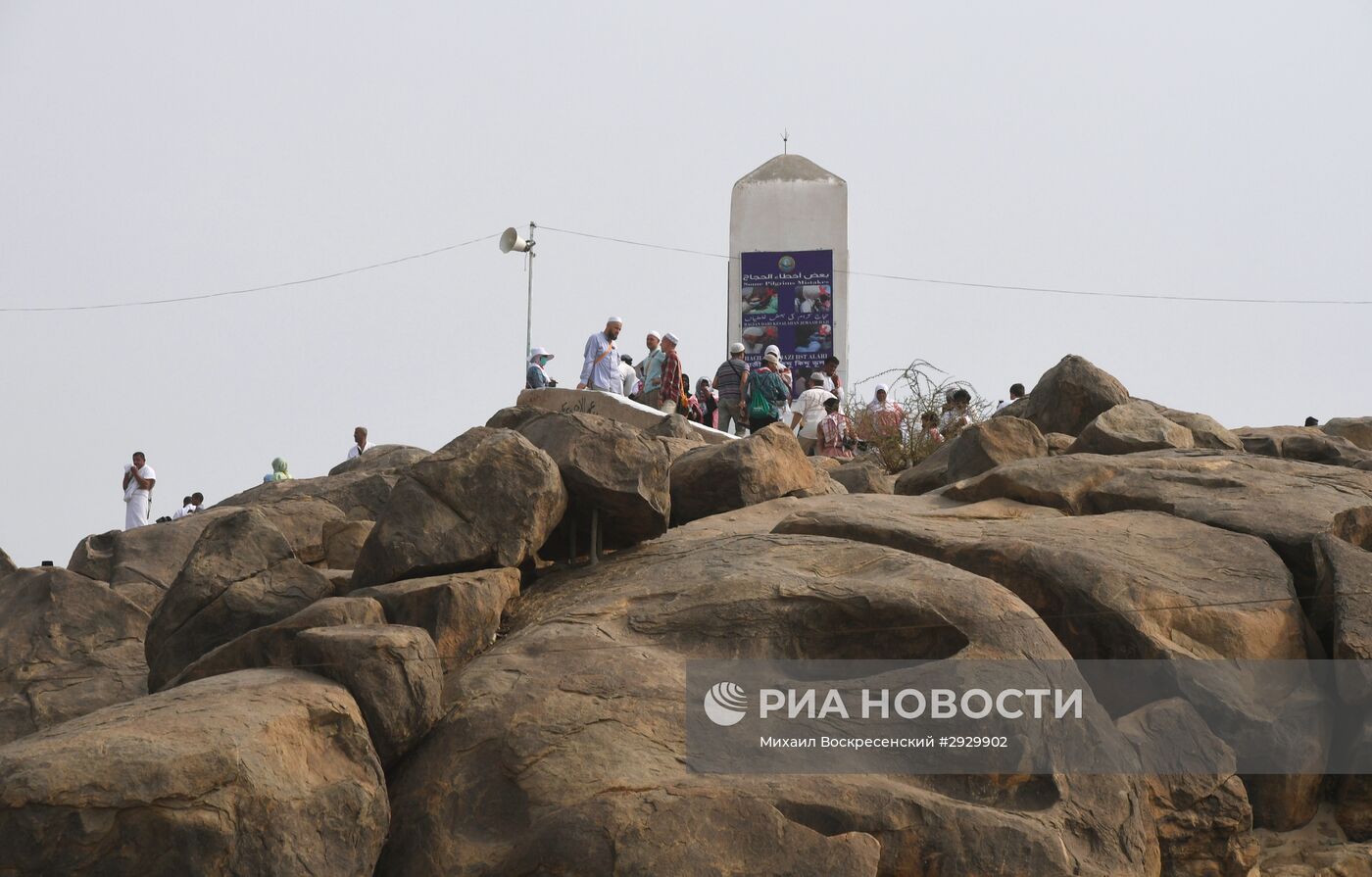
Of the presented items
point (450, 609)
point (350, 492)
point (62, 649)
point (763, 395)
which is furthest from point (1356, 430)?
point (62, 649)

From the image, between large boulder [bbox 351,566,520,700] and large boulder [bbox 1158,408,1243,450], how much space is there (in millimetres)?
8312

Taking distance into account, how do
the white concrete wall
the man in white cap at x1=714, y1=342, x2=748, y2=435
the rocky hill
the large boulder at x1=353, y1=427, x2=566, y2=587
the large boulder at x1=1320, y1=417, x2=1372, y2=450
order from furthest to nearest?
the white concrete wall → the man in white cap at x1=714, y1=342, x2=748, y2=435 → the large boulder at x1=1320, y1=417, x2=1372, y2=450 → the large boulder at x1=353, y1=427, x2=566, y2=587 → the rocky hill

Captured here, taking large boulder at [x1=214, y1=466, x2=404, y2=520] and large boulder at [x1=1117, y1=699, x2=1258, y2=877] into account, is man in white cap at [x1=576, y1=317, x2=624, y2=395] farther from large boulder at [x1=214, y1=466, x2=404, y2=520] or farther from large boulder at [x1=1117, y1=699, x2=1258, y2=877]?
large boulder at [x1=1117, y1=699, x2=1258, y2=877]

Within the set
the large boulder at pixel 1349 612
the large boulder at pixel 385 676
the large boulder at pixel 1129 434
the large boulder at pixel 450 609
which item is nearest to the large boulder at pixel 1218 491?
the large boulder at pixel 1349 612

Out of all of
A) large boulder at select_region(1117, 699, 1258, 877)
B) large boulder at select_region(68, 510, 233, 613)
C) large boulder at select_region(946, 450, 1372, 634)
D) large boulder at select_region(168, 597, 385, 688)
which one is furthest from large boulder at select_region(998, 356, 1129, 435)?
large boulder at select_region(168, 597, 385, 688)

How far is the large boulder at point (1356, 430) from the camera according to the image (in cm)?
1611

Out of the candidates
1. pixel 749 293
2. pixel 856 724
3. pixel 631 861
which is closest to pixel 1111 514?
pixel 856 724

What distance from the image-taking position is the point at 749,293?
2634cm

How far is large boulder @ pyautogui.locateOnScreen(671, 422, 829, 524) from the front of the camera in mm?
12141

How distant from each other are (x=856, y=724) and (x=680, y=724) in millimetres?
977

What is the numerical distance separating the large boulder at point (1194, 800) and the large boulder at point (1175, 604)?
49 centimetres

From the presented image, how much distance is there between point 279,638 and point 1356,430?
39.5ft

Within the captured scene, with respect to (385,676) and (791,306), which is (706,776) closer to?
(385,676)

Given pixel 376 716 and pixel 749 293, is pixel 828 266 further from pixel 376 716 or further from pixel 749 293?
pixel 376 716
